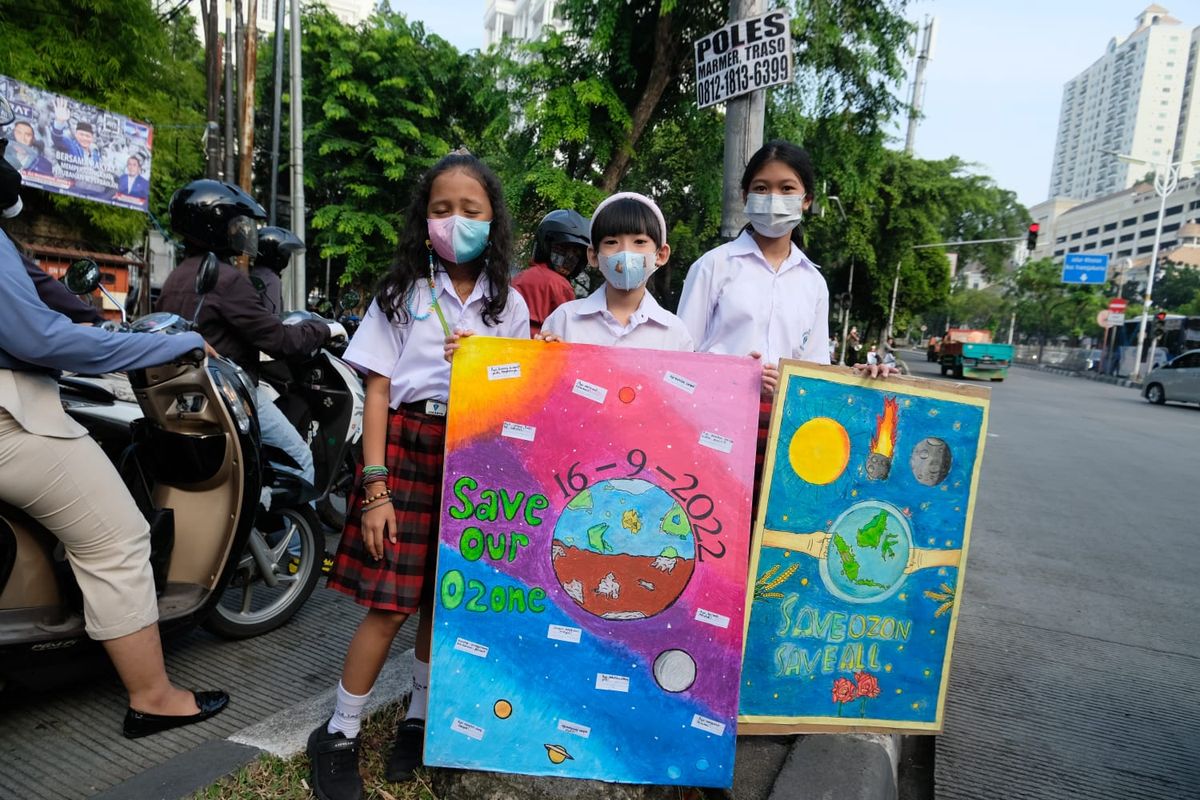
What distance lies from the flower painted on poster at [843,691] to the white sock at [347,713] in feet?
4.55

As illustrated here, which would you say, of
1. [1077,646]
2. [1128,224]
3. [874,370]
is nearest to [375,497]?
[874,370]

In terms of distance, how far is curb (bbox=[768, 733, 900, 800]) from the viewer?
7.01 feet

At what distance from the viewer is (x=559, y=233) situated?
4016mm

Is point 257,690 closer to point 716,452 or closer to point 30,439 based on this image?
point 30,439

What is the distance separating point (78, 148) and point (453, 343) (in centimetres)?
1353

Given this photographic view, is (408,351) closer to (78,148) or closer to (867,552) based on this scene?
(867,552)

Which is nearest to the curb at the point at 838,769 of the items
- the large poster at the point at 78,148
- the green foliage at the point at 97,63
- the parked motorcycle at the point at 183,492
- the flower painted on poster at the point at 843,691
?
the flower painted on poster at the point at 843,691

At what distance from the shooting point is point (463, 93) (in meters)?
20.7

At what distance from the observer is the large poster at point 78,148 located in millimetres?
11391

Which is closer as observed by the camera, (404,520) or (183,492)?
(404,520)

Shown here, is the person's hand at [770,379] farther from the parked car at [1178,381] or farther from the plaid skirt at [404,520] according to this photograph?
the parked car at [1178,381]

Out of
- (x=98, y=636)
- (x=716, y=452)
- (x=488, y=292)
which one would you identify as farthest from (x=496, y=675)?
(x=98, y=636)

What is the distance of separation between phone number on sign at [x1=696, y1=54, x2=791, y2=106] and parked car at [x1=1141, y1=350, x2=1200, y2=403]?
21.5 m

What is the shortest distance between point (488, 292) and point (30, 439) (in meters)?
1.29
